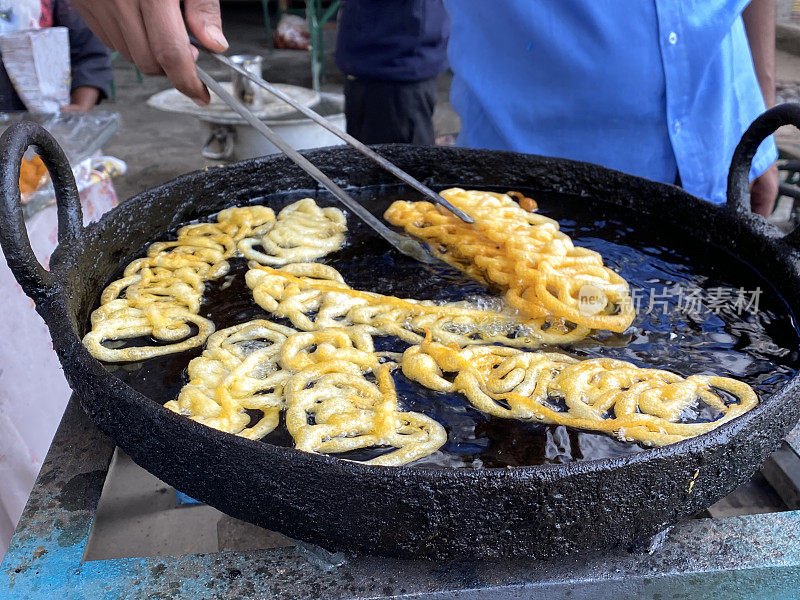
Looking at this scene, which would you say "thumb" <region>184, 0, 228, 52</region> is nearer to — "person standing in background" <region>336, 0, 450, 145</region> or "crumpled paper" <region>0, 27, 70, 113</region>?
"crumpled paper" <region>0, 27, 70, 113</region>

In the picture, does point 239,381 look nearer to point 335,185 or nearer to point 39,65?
point 335,185

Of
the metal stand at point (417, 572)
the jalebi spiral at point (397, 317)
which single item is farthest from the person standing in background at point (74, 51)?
the metal stand at point (417, 572)

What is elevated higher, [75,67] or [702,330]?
[75,67]

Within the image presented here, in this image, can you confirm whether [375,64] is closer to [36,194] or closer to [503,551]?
[36,194]

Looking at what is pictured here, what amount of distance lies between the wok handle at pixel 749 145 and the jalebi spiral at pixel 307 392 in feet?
3.82

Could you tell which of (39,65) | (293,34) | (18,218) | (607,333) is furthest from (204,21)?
(293,34)

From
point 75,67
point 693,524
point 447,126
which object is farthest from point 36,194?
point 447,126

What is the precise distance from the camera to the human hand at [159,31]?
5.72ft

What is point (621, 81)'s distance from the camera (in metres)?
2.50

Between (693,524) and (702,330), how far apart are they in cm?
52

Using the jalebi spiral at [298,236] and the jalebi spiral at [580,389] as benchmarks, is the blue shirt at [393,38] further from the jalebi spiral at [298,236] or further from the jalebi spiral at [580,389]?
the jalebi spiral at [580,389]

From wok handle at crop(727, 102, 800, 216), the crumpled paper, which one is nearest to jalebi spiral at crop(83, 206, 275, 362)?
wok handle at crop(727, 102, 800, 216)

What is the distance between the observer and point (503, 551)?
112 centimetres

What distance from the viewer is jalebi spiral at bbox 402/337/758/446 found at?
4.46 ft
